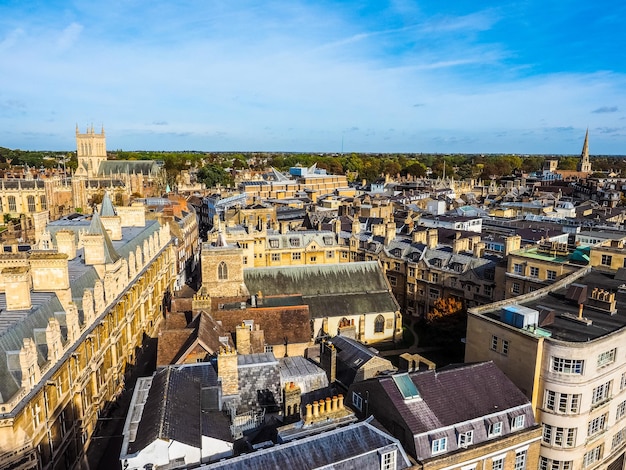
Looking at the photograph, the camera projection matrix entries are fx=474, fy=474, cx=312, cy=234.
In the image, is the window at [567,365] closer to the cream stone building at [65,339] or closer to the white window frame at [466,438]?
the white window frame at [466,438]

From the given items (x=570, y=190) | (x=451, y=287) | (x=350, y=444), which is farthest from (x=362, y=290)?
(x=570, y=190)

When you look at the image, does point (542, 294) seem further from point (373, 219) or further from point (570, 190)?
point (570, 190)

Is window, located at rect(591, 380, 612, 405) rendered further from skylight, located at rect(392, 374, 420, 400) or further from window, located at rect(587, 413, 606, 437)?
skylight, located at rect(392, 374, 420, 400)

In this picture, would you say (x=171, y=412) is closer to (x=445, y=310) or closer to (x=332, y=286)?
(x=332, y=286)

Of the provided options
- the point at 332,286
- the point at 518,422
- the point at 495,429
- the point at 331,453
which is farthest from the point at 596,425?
the point at 332,286

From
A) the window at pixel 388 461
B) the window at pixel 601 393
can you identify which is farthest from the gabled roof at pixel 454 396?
the window at pixel 601 393

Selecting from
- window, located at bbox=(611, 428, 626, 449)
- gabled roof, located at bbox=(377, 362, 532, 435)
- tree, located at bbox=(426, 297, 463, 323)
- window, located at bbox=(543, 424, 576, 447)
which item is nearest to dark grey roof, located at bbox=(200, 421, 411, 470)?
gabled roof, located at bbox=(377, 362, 532, 435)
